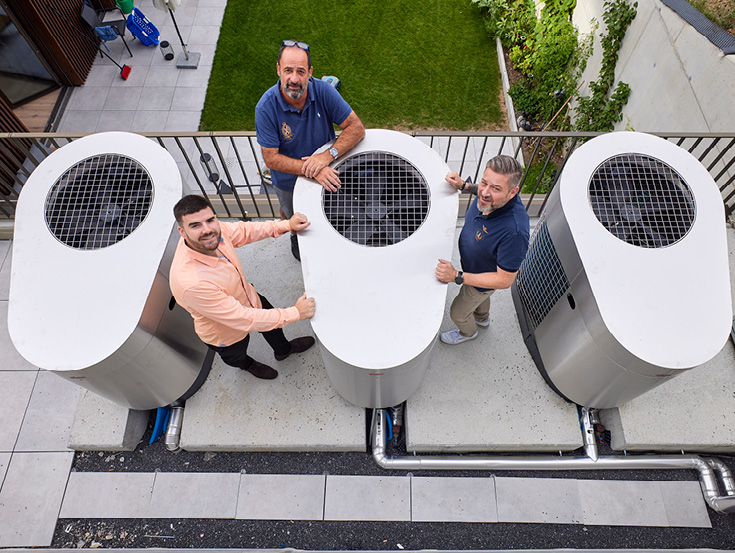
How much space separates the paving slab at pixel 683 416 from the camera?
2.76 m

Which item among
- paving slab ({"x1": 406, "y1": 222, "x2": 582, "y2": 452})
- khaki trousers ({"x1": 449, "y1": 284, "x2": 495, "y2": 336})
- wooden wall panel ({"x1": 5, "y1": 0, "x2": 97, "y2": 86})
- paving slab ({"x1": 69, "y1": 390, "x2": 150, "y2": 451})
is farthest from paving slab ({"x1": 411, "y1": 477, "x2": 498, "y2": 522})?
wooden wall panel ({"x1": 5, "y1": 0, "x2": 97, "y2": 86})

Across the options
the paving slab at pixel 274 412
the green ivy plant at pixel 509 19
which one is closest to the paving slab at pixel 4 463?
the paving slab at pixel 274 412

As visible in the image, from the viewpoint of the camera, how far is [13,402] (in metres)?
3.14

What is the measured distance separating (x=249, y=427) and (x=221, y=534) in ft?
2.20

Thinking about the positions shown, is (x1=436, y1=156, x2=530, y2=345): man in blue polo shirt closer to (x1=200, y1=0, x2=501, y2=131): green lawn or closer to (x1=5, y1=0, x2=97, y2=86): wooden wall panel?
(x1=200, y1=0, x2=501, y2=131): green lawn

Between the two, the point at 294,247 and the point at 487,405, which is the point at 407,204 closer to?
the point at 294,247

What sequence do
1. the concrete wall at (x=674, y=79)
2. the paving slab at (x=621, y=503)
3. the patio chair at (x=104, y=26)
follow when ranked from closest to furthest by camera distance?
the paving slab at (x=621, y=503), the concrete wall at (x=674, y=79), the patio chair at (x=104, y=26)

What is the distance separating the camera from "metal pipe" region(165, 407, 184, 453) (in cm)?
287

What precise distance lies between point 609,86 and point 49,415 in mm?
7089

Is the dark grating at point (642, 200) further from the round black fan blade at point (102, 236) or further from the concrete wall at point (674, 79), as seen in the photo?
the round black fan blade at point (102, 236)

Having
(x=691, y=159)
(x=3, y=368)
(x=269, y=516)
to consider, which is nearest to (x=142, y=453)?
(x=269, y=516)

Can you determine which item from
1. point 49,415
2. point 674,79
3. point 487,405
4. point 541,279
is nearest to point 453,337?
point 487,405

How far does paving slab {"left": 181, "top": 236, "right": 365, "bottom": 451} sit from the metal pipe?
7 cm

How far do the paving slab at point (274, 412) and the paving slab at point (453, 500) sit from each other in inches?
20.2
